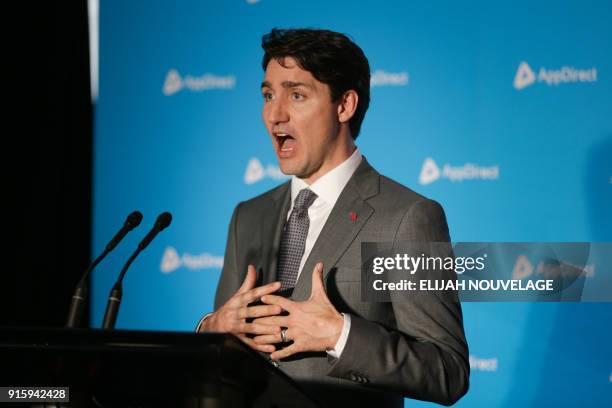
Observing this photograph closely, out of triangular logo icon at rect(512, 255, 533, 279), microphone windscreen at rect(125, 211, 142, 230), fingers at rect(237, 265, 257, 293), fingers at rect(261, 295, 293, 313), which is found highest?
microphone windscreen at rect(125, 211, 142, 230)

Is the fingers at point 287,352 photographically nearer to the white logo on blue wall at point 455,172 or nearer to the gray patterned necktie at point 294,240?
the gray patterned necktie at point 294,240

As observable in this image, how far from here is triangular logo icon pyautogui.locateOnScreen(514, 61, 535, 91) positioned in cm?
324

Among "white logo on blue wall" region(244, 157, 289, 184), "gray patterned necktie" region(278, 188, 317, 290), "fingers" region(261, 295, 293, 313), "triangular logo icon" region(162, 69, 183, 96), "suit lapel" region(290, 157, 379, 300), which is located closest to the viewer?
"fingers" region(261, 295, 293, 313)

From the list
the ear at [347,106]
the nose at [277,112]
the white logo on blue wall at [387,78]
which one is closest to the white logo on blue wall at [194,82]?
the white logo on blue wall at [387,78]

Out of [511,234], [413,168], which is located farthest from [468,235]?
[413,168]

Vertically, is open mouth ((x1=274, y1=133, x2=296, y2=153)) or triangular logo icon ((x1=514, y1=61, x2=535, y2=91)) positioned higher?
triangular logo icon ((x1=514, y1=61, x2=535, y2=91))

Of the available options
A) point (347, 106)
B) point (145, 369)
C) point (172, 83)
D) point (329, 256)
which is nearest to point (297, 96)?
point (347, 106)

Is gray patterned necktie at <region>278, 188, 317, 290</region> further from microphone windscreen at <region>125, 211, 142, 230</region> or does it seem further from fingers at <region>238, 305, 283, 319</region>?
microphone windscreen at <region>125, 211, 142, 230</region>

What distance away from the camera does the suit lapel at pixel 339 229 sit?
2516 mm

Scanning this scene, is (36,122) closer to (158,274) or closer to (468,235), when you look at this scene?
(158,274)

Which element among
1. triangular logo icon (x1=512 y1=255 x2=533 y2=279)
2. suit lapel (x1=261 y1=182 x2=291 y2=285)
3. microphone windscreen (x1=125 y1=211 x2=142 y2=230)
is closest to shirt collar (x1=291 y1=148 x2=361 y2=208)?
suit lapel (x1=261 y1=182 x2=291 y2=285)

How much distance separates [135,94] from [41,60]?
25.0 inches

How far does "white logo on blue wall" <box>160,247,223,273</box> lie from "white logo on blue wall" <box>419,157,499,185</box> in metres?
1.07

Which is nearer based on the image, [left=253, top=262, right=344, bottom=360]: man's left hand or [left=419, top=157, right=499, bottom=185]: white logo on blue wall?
[left=253, top=262, right=344, bottom=360]: man's left hand
